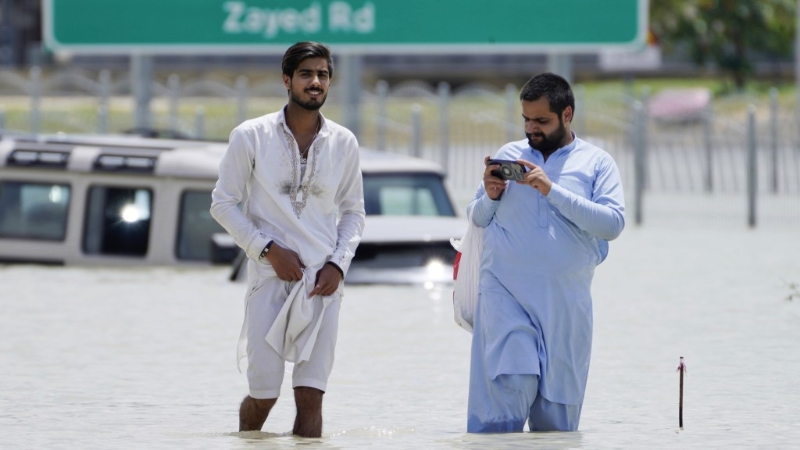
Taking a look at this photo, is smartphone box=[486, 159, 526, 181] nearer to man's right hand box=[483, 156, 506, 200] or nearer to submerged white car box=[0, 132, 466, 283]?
man's right hand box=[483, 156, 506, 200]

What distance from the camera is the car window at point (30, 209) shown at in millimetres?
16578

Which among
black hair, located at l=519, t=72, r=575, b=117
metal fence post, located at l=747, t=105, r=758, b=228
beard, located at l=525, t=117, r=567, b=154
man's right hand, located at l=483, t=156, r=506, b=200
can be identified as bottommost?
man's right hand, located at l=483, t=156, r=506, b=200

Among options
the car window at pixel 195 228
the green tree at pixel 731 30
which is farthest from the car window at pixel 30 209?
the green tree at pixel 731 30

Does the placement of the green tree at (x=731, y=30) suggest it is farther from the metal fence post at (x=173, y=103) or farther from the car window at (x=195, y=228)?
the car window at (x=195, y=228)

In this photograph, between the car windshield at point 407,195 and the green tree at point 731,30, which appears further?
the green tree at point 731,30

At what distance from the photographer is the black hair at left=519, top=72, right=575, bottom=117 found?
7.09 metres

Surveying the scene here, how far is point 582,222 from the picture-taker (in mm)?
6973

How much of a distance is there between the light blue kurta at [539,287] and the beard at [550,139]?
0.10 ft

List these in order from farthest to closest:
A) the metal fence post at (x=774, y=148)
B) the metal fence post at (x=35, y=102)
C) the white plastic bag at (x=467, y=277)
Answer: the metal fence post at (x=35, y=102)
the metal fence post at (x=774, y=148)
the white plastic bag at (x=467, y=277)

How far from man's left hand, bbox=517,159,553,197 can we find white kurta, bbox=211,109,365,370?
2.53ft

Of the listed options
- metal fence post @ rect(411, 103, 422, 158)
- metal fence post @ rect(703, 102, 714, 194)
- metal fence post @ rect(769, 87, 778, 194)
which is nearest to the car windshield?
metal fence post @ rect(411, 103, 422, 158)

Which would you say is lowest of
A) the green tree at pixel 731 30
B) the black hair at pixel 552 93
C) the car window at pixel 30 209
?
the black hair at pixel 552 93

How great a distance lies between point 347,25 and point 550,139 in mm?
16046

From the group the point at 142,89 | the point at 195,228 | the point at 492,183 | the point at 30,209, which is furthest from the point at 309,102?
the point at 142,89
